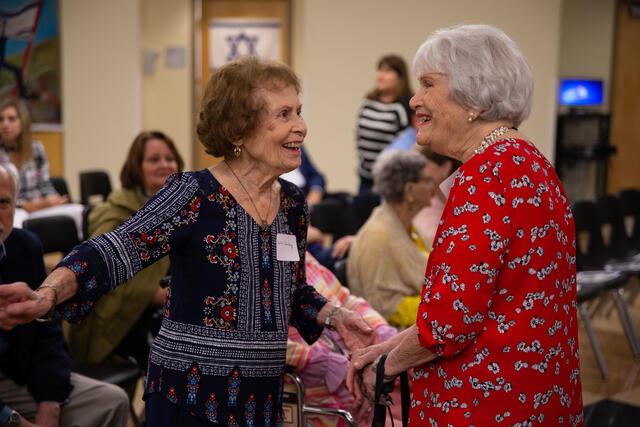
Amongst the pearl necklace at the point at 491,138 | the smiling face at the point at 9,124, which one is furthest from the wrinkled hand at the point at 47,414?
the smiling face at the point at 9,124

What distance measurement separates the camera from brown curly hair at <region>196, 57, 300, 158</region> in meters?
2.00

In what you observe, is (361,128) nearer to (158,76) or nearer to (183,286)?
(158,76)

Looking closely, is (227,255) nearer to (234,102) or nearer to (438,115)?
(234,102)

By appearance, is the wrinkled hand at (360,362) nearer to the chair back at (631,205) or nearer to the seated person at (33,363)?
the seated person at (33,363)

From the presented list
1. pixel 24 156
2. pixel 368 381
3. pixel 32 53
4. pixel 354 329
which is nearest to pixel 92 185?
pixel 24 156

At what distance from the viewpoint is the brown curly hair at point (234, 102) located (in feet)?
6.55

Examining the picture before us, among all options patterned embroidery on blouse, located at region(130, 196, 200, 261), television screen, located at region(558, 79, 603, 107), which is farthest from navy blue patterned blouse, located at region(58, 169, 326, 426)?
television screen, located at region(558, 79, 603, 107)

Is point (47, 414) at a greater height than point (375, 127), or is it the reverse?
point (375, 127)

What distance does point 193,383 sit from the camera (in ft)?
6.33

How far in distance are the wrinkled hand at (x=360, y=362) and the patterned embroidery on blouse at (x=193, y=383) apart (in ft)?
1.21

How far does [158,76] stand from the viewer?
9.84m

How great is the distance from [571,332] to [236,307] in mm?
762

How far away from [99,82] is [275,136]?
754cm

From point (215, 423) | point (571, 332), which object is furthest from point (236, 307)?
point (571, 332)
